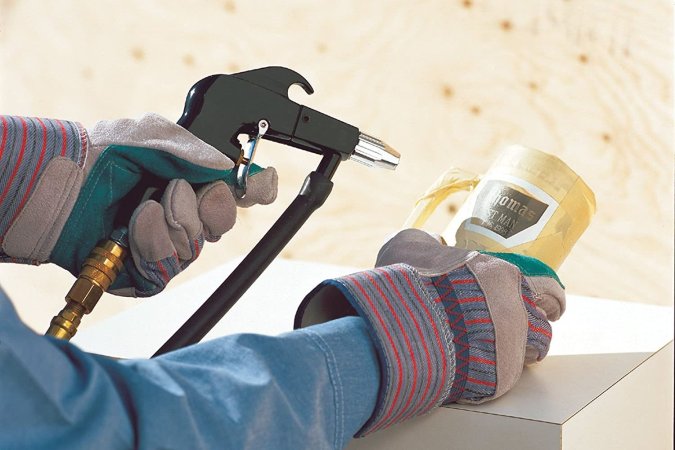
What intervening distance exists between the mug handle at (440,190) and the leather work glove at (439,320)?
19 centimetres

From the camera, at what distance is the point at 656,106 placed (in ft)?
3.84

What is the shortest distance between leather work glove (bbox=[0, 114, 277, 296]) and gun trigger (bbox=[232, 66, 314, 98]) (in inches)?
2.9

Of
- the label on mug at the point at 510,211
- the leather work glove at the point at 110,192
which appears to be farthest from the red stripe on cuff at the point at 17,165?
the label on mug at the point at 510,211

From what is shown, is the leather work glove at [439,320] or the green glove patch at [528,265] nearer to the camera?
the leather work glove at [439,320]

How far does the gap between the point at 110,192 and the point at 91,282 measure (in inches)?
3.2

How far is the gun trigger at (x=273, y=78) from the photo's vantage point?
712 mm

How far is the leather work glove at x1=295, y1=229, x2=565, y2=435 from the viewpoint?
54 cm

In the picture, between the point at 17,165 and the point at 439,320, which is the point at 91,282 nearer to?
the point at 17,165

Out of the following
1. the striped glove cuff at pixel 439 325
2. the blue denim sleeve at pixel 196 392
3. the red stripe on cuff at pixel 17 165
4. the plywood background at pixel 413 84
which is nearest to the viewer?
the blue denim sleeve at pixel 196 392

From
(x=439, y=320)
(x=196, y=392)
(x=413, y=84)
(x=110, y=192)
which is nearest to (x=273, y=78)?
(x=110, y=192)

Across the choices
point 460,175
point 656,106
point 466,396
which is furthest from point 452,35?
point 466,396

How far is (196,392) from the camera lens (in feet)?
1.32

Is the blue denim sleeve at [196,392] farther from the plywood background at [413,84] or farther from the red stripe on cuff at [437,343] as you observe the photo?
the plywood background at [413,84]

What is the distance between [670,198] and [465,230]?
20.1 inches
